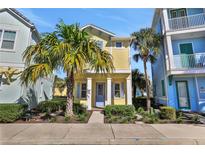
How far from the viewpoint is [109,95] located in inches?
493

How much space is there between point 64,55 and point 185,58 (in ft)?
34.3

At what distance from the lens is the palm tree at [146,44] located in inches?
486

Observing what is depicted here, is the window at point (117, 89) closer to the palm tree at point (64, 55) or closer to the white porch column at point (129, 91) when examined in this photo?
the white porch column at point (129, 91)

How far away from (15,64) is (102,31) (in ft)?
28.0

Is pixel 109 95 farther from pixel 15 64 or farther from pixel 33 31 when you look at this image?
pixel 33 31

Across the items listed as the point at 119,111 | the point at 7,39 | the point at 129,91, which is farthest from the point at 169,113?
the point at 7,39

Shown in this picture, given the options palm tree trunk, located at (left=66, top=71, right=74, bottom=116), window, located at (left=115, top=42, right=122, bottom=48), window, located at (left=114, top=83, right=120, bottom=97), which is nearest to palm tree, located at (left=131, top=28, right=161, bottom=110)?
window, located at (left=115, top=42, right=122, bottom=48)

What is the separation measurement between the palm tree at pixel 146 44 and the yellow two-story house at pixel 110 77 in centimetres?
112

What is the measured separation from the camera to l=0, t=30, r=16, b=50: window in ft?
34.0

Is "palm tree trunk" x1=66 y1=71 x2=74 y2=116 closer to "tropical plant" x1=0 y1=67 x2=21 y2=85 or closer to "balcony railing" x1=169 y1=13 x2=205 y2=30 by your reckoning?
"tropical plant" x1=0 y1=67 x2=21 y2=85

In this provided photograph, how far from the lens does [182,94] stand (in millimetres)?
12414

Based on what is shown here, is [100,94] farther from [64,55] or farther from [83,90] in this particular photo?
[64,55]
